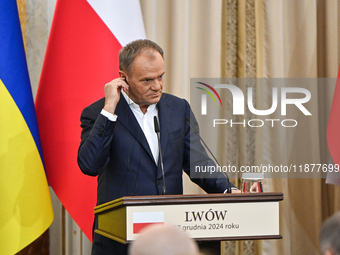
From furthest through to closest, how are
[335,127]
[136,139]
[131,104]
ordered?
A: 1. [335,127]
2. [131,104]
3. [136,139]

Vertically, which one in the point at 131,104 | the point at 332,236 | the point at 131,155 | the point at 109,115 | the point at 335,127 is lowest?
the point at 332,236

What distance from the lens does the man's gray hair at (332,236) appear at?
799 millimetres

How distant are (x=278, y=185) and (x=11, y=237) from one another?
6.79 ft

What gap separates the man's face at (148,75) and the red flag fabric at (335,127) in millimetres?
1681

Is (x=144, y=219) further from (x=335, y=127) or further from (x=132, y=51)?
(x=335, y=127)

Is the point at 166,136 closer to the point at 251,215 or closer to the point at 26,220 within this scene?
the point at 251,215

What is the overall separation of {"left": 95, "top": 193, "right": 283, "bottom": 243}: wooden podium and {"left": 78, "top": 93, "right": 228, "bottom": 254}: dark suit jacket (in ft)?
1.39

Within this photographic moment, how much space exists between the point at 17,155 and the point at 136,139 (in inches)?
34.5

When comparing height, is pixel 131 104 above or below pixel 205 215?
above

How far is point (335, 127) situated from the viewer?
324cm

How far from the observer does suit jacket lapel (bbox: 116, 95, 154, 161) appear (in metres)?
2.11

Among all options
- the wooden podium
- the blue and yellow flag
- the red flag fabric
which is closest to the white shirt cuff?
the wooden podium

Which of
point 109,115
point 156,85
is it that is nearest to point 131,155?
point 109,115
